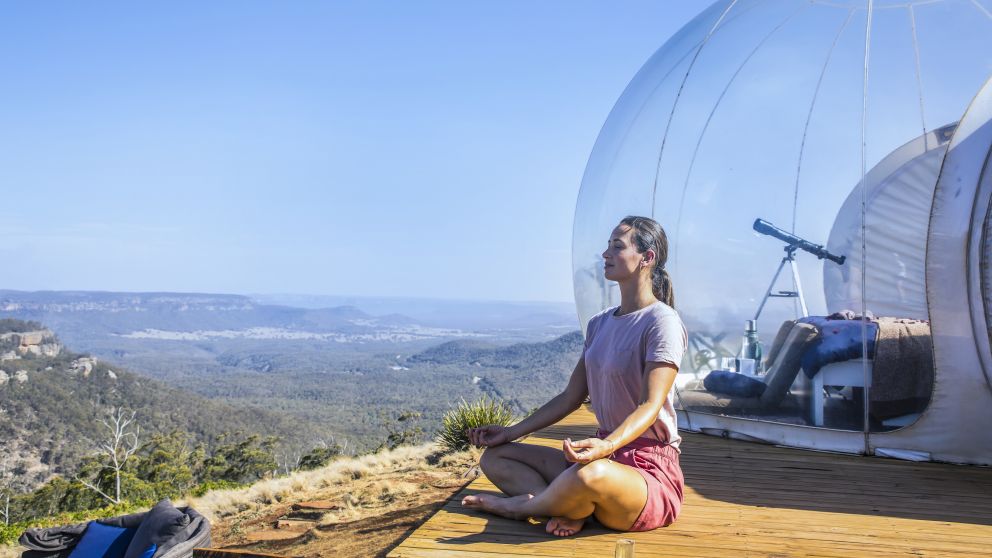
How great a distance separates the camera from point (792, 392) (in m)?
5.70

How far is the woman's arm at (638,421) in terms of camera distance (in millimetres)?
3213

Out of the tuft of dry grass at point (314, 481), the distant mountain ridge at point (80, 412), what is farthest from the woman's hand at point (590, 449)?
the distant mountain ridge at point (80, 412)

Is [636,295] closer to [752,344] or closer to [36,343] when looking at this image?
[752,344]

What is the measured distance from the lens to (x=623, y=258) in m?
3.68

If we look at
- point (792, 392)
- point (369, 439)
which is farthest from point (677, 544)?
point (369, 439)

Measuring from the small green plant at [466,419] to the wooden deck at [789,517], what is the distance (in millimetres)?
3003

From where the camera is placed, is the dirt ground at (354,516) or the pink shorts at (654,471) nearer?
the pink shorts at (654,471)

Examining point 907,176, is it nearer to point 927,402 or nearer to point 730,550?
point 927,402

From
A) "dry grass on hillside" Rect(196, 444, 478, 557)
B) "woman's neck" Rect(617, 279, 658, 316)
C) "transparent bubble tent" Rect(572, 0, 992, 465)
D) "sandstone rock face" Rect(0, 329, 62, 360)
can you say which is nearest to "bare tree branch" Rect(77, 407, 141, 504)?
"dry grass on hillside" Rect(196, 444, 478, 557)

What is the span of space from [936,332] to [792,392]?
96cm

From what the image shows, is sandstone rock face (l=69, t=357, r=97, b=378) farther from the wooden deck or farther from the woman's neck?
the woman's neck

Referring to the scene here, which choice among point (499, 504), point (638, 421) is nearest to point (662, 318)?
point (638, 421)

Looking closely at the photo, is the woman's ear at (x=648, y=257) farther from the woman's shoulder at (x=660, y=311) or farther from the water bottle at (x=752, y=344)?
the water bottle at (x=752, y=344)

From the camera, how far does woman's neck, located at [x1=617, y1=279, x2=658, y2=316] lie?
12.3 feet
